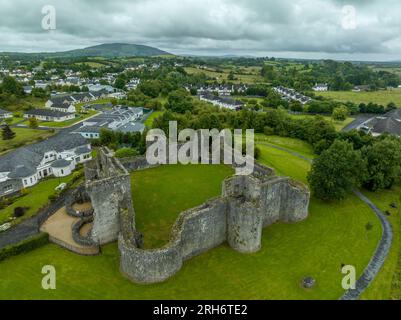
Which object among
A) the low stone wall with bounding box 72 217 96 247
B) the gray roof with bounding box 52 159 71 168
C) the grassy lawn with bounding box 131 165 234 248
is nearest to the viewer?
the low stone wall with bounding box 72 217 96 247

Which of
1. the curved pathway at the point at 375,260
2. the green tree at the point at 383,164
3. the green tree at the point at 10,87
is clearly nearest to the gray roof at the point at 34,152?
the curved pathway at the point at 375,260

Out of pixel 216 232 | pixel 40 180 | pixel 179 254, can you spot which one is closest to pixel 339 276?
pixel 216 232

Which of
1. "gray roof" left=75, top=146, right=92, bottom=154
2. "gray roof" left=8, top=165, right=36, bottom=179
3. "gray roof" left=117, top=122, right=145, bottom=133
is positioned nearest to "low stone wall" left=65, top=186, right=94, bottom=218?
"gray roof" left=8, top=165, right=36, bottom=179

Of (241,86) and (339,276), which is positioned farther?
(241,86)

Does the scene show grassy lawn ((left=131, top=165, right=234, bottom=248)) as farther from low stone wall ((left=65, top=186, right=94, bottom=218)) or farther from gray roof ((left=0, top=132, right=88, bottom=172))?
gray roof ((left=0, top=132, right=88, bottom=172))

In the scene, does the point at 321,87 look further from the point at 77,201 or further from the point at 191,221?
the point at 191,221
